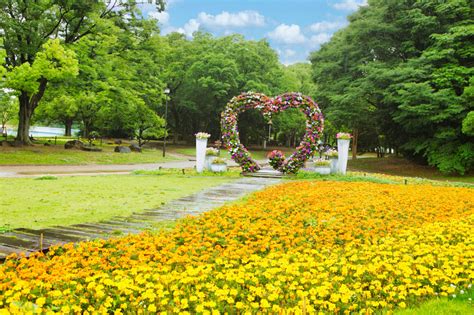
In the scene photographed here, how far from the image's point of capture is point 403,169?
29.1m

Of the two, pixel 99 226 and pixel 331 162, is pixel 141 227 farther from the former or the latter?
pixel 331 162

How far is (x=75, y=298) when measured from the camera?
3.70 m

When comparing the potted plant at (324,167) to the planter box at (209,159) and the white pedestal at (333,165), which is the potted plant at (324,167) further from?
the planter box at (209,159)

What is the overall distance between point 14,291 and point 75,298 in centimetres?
62

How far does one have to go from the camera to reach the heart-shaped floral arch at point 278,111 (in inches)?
720

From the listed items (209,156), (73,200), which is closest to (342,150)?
(209,156)

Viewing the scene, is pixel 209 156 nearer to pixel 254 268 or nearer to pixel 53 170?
pixel 53 170

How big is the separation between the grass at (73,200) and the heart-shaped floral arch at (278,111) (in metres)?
4.86

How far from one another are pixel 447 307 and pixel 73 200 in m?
8.14

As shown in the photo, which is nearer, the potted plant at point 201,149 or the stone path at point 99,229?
the stone path at point 99,229

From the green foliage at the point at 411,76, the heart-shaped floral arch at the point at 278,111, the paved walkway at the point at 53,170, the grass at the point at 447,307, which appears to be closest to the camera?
the grass at the point at 447,307

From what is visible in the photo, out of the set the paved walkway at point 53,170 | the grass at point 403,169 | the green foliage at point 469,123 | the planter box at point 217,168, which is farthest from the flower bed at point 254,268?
the grass at point 403,169

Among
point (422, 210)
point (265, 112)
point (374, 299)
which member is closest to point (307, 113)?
point (265, 112)

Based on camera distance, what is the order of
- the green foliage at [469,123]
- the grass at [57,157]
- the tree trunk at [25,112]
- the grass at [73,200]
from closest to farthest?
1. the grass at [73,200]
2. the green foliage at [469,123]
3. the grass at [57,157]
4. the tree trunk at [25,112]
